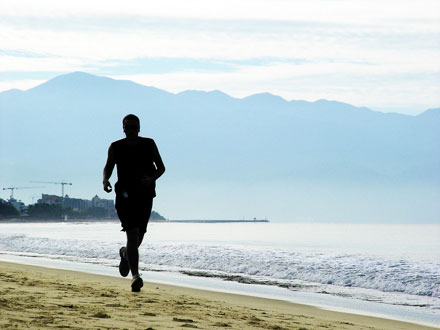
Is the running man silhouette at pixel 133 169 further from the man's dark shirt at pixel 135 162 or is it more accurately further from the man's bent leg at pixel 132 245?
the man's bent leg at pixel 132 245

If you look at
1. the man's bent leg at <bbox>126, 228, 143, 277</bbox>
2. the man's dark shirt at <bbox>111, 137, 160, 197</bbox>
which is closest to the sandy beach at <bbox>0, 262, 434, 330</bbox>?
the man's bent leg at <bbox>126, 228, 143, 277</bbox>

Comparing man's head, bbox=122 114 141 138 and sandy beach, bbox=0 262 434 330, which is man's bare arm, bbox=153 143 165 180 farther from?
sandy beach, bbox=0 262 434 330

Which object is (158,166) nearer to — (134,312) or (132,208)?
(132,208)

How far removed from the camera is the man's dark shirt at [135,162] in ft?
36.7

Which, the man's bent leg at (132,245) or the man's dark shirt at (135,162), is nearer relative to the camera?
the man's dark shirt at (135,162)

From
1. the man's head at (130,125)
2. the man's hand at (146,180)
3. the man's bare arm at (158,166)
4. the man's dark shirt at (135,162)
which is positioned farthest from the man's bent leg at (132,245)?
the man's head at (130,125)

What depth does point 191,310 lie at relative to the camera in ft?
35.1

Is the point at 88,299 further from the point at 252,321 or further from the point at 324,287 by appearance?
the point at 324,287

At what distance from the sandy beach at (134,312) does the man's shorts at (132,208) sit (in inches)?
40.1

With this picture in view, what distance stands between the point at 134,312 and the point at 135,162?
7.05ft

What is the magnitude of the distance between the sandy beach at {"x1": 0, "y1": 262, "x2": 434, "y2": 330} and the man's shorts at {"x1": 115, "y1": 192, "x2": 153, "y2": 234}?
1.02 m

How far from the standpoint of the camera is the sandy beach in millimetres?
8953

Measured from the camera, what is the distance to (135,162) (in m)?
11.2

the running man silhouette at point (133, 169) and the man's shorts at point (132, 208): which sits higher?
the running man silhouette at point (133, 169)
